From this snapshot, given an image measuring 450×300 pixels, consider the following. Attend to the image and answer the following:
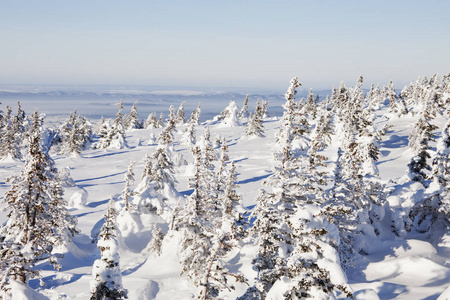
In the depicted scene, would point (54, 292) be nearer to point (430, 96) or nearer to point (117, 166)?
point (117, 166)

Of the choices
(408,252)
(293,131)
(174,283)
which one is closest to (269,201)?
(293,131)

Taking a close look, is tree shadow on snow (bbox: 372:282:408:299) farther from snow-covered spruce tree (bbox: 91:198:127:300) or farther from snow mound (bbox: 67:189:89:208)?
snow mound (bbox: 67:189:89:208)

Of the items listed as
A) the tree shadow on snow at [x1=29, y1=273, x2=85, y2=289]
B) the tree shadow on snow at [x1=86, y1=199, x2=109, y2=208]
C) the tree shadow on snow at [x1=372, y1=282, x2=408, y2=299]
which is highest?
the tree shadow on snow at [x1=372, y1=282, x2=408, y2=299]

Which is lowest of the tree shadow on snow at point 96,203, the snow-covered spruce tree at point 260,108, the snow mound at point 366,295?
the tree shadow on snow at point 96,203

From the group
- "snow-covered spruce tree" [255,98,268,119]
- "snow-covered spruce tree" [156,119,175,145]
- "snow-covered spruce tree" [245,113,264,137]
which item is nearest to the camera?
"snow-covered spruce tree" [156,119,175,145]

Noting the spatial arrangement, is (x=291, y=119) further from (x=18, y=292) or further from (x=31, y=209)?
(x=31, y=209)

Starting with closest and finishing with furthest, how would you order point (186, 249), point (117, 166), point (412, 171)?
point (186, 249), point (412, 171), point (117, 166)

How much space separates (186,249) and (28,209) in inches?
351

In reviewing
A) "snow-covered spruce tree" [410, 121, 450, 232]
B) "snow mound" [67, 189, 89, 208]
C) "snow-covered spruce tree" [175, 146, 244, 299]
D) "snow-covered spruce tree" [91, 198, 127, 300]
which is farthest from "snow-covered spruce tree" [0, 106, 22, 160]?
"snow-covered spruce tree" [410, 121, 450, 232]

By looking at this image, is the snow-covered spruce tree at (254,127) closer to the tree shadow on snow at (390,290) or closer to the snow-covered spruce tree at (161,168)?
the snow-covered spruce tree at (161,168)

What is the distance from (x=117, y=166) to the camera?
5697 cm

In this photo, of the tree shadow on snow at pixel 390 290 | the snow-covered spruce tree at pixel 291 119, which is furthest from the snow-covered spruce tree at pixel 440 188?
the snow-covered spruce tree at pixel 291 119

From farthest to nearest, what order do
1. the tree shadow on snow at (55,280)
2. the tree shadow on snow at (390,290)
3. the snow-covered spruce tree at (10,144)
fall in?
1. the snow-covered spruce tree at (10,144)
2. the tree shadow on snow at (55,280)
3. the tree shadow on snow at (390,290)

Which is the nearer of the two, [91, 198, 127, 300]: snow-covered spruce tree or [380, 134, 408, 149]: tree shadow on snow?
[91, 198, 127, 300]: snow-covered spruce tree
